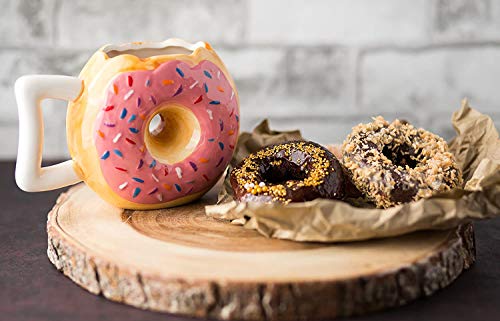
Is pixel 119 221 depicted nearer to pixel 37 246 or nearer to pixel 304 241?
pixel 37 246

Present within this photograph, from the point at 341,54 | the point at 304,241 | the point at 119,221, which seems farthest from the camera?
the point at 341,54

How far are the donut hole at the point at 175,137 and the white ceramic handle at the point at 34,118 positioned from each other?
0.14 meters

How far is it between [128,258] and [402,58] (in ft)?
4.84

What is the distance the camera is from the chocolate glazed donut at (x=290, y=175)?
37.2 inches

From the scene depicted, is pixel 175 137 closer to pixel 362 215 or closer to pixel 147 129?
pixel 147 129

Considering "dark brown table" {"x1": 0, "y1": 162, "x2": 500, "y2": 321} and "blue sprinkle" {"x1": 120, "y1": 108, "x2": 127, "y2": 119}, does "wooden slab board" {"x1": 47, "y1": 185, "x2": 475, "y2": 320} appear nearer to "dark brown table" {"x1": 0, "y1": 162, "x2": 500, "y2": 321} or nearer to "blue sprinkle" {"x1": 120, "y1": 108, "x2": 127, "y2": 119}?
"dark brown table" {"x1": 0, "y1": 162, "x2": 500, "y2": 321}

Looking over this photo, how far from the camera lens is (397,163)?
3.64 ft

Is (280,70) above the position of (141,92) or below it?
below

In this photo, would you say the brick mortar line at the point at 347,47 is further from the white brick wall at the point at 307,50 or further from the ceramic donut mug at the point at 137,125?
the ceramic donut mug at the point at 137,125

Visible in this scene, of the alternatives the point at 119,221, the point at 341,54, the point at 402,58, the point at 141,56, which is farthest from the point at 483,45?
the point at 119,221

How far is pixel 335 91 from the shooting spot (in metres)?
2.07

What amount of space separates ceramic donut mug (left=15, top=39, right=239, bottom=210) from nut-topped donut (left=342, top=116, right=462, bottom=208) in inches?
8.6

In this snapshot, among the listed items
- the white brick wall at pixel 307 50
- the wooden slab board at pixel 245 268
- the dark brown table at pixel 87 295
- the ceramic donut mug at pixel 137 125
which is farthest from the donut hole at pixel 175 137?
the white brick wall at pixel 307 50

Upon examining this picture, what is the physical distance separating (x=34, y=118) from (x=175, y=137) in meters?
0.22
